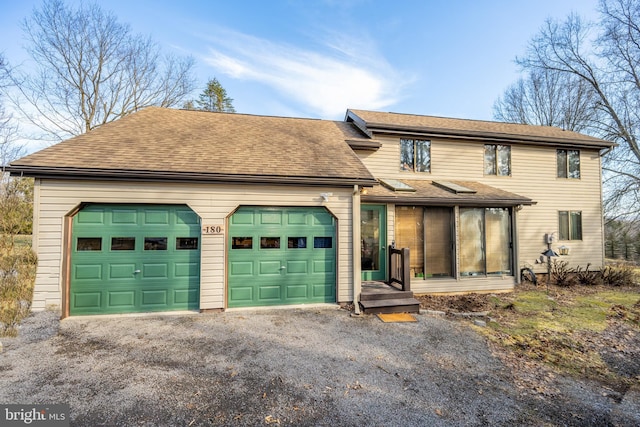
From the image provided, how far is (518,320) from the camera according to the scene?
19.8 ft

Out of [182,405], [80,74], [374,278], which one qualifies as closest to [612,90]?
[374,278]

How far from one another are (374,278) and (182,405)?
230 inches

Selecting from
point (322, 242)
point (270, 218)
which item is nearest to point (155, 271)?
point (270, 218)

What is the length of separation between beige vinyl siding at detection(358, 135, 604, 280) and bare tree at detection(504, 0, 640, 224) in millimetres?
5803

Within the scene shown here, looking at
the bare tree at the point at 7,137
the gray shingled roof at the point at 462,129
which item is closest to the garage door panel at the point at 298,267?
the gray shingled roof at the point at 462,129

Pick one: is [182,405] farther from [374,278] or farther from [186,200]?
[374,278]

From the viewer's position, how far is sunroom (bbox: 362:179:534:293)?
8008 millimetres

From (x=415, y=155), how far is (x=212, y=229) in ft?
23.8

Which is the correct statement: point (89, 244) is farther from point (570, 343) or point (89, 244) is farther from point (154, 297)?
point (570, 343)

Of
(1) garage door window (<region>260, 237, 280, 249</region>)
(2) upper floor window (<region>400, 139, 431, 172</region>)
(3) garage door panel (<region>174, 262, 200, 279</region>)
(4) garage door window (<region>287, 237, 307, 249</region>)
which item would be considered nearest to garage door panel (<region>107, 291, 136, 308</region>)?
(3) garage door panel (<region>174, 262, 200, 279</region>)

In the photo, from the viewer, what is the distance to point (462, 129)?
9859 millimetres

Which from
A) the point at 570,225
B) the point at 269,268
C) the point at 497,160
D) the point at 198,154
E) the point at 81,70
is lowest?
the point at 269,268

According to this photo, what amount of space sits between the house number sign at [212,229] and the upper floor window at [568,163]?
13.0m

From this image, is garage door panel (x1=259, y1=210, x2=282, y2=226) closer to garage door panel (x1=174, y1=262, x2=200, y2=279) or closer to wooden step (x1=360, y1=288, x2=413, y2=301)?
garage door panel (x1=174, y1=262, x2=200, y2=279)
